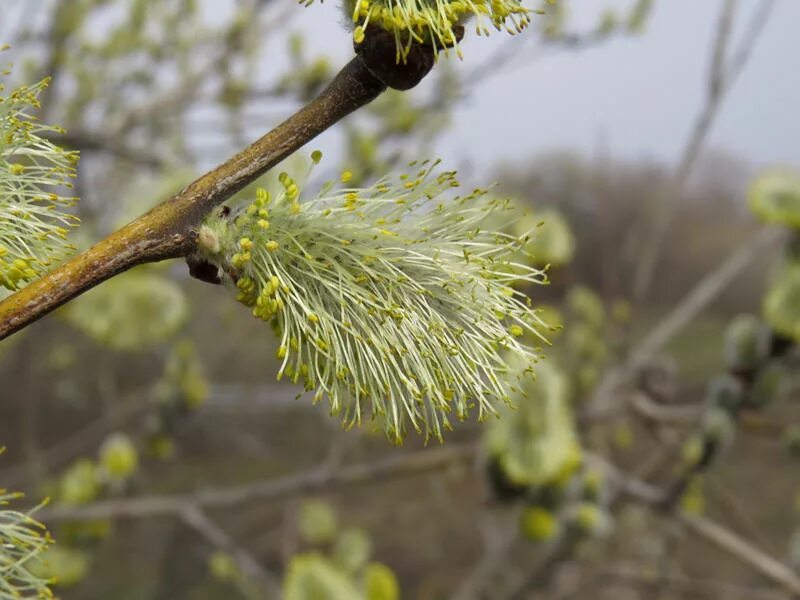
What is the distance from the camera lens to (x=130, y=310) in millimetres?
1882

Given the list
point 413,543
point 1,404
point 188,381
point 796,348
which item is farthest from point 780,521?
point 1,404

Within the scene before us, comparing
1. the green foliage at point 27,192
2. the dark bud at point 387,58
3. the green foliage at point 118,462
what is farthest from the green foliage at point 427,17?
the green foliage at point 118,462

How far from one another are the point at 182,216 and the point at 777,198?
1.66 meters

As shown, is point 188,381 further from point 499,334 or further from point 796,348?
point 499,334

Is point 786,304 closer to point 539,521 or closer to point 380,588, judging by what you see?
point 539,521

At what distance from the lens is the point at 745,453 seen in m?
5.04

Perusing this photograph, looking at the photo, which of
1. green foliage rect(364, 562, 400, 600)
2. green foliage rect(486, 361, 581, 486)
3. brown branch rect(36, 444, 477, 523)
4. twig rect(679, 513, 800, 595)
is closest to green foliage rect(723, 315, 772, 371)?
twig rect(679, 513, 800, 595)

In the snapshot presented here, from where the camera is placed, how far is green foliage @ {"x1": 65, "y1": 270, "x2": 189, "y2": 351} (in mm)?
1821

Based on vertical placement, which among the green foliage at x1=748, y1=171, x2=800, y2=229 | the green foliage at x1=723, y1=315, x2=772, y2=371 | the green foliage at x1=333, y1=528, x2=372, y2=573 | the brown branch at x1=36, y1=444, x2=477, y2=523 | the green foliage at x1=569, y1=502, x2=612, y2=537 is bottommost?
the green foliage at x1=569, y1=502, x2=612, y2=537

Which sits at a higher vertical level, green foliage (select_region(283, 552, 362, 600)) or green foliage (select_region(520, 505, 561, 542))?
green foliage (select_region(283, 552, 362, 600))

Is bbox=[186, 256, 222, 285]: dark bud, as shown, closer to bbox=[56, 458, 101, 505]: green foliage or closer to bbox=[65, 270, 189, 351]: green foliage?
bbox=[65, 270, 189, 351]: green foliage

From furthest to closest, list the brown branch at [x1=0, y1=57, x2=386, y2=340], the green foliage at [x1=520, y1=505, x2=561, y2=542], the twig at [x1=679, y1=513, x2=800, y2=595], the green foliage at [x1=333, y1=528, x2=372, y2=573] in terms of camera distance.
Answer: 1. the green foliage at [x1=333, y1=528, x2=372, y2=573]
2. the green foliage at [x1=520, y1=505, x2=561, y2=542]
3. the twig at [x1=679, y1=513, x2=800, y2=595]
4. the brown branch at [x1=0, y1=57, x2=386, y2=340]

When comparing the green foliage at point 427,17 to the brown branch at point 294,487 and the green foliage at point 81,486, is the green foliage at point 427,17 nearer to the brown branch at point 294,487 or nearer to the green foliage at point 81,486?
the brown branch at point 294,487

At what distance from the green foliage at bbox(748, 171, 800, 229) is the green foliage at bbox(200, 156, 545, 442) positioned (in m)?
1.37
